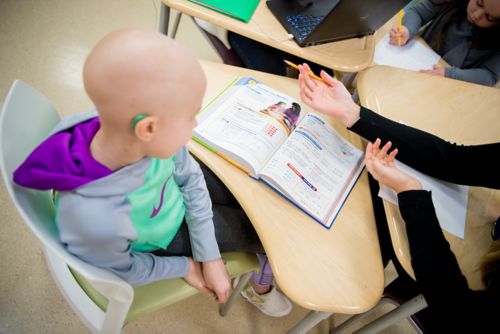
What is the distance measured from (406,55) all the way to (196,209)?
1273 millimetres

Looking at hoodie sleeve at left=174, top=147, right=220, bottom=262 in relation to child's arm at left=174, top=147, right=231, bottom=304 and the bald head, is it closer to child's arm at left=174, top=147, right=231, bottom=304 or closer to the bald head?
child's arm at left=174, top=147, right=231, bottom=304

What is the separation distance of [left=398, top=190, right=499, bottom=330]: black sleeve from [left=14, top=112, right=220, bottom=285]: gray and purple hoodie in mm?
592

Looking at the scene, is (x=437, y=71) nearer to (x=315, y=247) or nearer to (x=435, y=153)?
(x=435, y=153)

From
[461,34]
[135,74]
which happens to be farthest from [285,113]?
[461,34]


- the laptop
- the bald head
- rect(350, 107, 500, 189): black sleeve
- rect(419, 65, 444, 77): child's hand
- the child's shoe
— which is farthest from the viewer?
rect(419, 65, 444, 77): child's hand

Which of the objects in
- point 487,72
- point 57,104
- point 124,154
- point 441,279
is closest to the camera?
point 124,154

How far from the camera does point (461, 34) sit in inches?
63.1

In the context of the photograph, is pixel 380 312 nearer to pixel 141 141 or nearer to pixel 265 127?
pixel 265 127

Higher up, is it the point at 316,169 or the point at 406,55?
the point at 406,55

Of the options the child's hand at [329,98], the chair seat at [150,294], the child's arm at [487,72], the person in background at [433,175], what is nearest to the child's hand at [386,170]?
the person in background at [433,175]

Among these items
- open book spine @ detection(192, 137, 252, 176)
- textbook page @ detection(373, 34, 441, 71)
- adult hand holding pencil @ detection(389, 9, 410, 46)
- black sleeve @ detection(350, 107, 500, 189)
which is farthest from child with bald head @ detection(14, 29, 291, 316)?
adult hand holding pencil @ detection(389, 9, 410, 46)

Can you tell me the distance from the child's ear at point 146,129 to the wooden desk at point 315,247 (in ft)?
1.12

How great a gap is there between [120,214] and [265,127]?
496 millimetres

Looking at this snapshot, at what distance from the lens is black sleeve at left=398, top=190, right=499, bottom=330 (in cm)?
70
